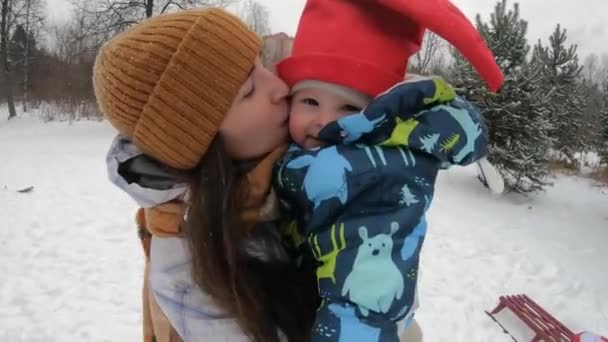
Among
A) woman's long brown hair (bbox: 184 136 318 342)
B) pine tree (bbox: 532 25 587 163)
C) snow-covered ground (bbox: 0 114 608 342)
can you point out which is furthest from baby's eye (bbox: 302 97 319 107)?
pine tree (bbox: 532 25 587 163)

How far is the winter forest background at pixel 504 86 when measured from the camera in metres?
10.1

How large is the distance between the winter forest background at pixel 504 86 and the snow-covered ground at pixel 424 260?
1435mm

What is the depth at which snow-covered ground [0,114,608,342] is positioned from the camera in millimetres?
4625

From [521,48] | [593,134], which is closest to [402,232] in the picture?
[521,48]

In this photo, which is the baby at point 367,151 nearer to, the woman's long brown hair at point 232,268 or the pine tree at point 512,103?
the woman's long brown hair at point 232,268

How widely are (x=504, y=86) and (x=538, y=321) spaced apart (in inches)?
257

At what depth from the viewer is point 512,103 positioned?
990cm

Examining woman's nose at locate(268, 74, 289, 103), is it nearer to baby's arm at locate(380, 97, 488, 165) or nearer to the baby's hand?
the baby's hand

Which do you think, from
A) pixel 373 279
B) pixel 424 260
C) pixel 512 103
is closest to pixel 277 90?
pixel 373 279

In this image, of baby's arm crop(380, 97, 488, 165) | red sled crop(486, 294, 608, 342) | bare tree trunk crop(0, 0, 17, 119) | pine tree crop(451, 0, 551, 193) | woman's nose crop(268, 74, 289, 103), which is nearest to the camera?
baby's arm crop(380, 97, 488, 165)

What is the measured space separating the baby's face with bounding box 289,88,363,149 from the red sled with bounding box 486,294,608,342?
376cm

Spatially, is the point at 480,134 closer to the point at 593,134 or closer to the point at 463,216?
the point at 463,216

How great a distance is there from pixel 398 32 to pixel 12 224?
7.37m

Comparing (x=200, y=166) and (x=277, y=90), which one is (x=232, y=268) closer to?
(x=200, y=166)
